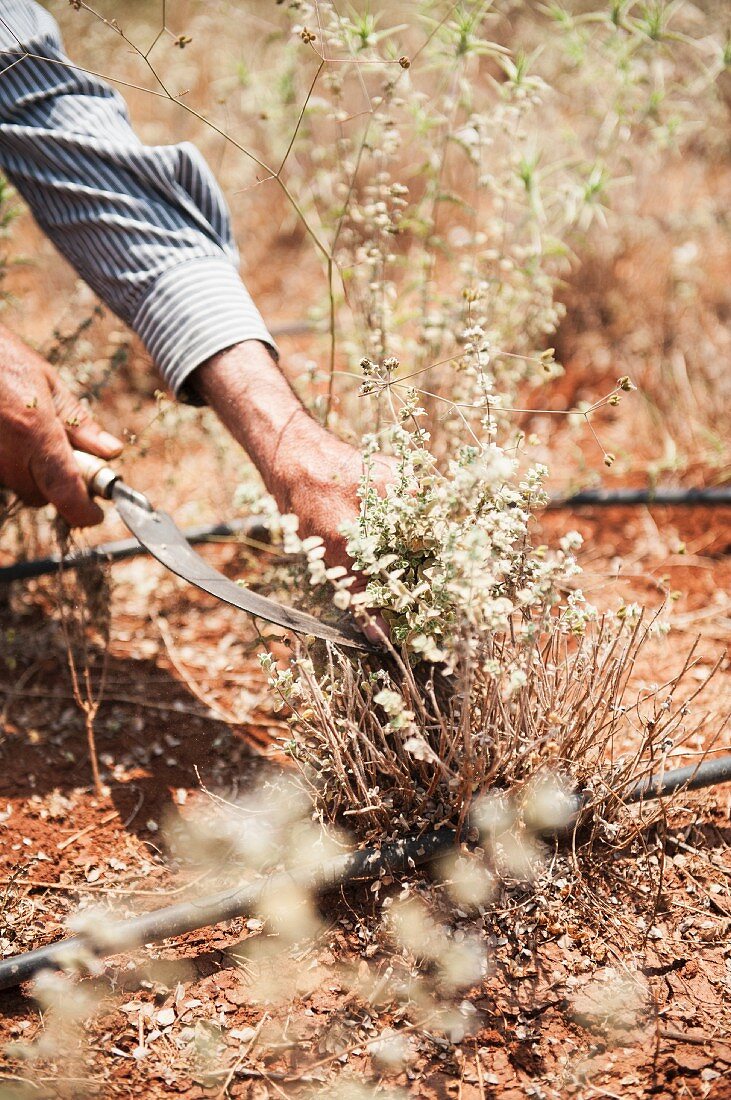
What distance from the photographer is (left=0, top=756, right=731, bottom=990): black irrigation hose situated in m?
1.18

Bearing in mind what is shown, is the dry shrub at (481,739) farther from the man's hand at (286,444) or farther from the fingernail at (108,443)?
the fingernail at (108,443)

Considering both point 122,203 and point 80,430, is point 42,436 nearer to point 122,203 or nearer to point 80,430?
point 80,430

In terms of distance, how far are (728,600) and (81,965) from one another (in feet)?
5.27

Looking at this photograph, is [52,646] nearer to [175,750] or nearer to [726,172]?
[175,750]

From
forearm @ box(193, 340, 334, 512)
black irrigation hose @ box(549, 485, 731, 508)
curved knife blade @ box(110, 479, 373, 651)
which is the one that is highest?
forearm @ box(193, 340, 334, 512)

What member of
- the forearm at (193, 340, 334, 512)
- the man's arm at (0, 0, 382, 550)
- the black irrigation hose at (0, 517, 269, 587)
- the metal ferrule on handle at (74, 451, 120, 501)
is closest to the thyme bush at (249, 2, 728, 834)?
the forearm at (193, 340, 334, 512)

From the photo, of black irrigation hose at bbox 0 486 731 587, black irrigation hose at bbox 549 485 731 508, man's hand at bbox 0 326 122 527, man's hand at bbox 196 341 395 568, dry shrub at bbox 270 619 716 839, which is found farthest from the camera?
black irrigation hose at bbox 549 485 731 508

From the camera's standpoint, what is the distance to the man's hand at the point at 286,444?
1.33 meters

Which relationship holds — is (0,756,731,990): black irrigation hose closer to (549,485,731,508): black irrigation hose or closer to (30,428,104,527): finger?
(30,428,104,527): finger

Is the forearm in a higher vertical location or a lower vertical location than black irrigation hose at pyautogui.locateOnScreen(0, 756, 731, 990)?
higher

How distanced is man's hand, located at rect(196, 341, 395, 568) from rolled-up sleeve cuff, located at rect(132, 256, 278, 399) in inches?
1.2

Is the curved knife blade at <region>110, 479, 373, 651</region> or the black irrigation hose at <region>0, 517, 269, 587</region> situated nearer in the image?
the curved knife blade at <region>110, 479, 373, 651</region>

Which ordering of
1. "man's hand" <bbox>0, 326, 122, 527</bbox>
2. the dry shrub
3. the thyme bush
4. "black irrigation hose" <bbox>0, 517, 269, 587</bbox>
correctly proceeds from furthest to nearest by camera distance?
"black irrigation hose" <bbox>0, 517, 269, 587</bbox>
"man's hand" <bbox>0, 326, 122, 527</bbox>
the dry shrub
the thyme bush

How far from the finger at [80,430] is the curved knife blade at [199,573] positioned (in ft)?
0.28
